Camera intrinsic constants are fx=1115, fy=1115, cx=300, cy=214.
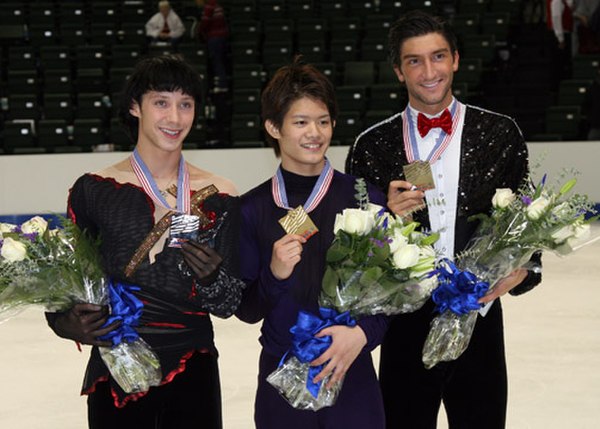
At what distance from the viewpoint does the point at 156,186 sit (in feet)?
11.6

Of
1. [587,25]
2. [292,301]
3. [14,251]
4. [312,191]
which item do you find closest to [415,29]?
[312,191]

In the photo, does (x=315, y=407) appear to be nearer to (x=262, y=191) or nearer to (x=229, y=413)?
(x=262, y=191)

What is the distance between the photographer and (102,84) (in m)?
15.6

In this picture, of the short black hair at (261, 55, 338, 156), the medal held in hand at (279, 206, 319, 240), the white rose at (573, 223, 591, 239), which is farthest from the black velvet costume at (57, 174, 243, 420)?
the white rose at (573, 223, 591, 239)

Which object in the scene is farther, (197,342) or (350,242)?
(197,342)

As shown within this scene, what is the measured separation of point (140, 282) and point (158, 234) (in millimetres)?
160

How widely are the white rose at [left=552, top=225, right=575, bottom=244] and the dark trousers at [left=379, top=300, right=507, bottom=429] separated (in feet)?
1.38

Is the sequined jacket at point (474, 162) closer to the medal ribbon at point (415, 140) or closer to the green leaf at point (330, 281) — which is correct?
the medal ribbon at point (415, 140)

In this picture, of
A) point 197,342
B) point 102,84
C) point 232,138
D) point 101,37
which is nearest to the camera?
point 197,342

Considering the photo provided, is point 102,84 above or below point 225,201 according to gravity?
below

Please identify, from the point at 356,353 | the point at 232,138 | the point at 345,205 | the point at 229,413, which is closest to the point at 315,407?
the point at 356,353

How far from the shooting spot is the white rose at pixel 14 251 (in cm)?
327

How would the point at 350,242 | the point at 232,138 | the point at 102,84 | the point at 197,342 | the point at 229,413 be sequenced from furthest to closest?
1. the point at 102,84
2. the point at 232,138
3. the point at 229,413
4. the point at 197,342
5. the point at 350,242

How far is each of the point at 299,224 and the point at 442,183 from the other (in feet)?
2.66
